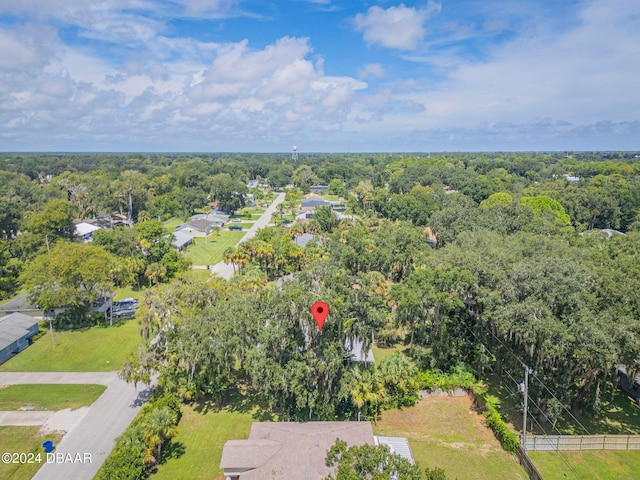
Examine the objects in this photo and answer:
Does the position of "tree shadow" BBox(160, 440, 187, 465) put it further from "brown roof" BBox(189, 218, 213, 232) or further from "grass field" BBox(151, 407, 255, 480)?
"brown roof" BBox(189, 218, 213, 232)

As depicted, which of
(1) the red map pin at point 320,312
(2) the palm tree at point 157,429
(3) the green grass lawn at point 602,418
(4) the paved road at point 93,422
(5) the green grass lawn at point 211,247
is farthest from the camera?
(5) the green grass lawn at point 211,247

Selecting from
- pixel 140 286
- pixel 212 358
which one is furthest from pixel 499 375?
pixel 140 286

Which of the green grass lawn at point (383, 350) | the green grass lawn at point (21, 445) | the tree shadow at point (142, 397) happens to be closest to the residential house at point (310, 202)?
the green grass lawn at point (383, 350)

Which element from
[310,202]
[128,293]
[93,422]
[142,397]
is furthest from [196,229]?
[93,422]

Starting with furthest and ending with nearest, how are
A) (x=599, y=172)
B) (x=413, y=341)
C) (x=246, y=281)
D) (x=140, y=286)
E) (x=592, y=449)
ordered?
(x=599, y=172)
(x=140, y=286)
(x=246, y=281)
(x=413, y=341)
(x=592, y=449)

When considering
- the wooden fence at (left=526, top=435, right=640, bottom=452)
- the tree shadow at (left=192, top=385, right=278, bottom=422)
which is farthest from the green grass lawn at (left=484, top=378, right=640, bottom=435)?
the tree shadow at (left=192, top=385, right=278, bottom=422)

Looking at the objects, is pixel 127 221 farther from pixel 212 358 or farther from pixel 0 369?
pixel 212 358

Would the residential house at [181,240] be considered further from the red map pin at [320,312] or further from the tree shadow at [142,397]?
the red map pin at [320,312]
